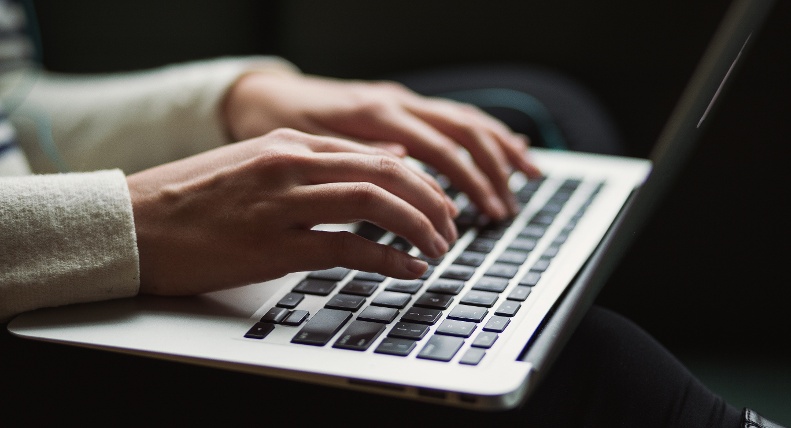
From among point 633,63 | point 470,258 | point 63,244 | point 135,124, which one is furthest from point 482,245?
point 633,63

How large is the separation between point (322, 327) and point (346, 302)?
4cm

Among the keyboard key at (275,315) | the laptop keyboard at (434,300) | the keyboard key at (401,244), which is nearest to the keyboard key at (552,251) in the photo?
the laptop keyboard at (434,300)

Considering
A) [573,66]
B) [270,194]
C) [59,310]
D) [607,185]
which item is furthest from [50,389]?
[573,66]

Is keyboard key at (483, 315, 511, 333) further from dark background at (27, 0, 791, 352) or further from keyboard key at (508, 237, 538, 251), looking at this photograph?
dark background at (27, 0, 791, 352)

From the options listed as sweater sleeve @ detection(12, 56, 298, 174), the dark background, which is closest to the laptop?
sweater sleeve @ detection(12, 56, 298, 174)

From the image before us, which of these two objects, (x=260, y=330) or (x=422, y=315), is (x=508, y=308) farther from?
(x=260, y=330)

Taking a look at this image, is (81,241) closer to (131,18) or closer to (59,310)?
(59,310)

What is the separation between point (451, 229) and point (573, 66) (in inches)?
36.8

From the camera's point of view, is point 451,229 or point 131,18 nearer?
point 451,229

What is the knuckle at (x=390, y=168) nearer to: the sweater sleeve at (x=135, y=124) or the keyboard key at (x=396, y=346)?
the keyboard key at (x=396, y=346)

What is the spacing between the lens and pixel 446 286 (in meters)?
0.50

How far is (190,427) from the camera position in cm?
48

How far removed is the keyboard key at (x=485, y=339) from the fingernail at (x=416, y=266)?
72 mm

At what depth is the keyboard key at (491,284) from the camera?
0.50 metres
